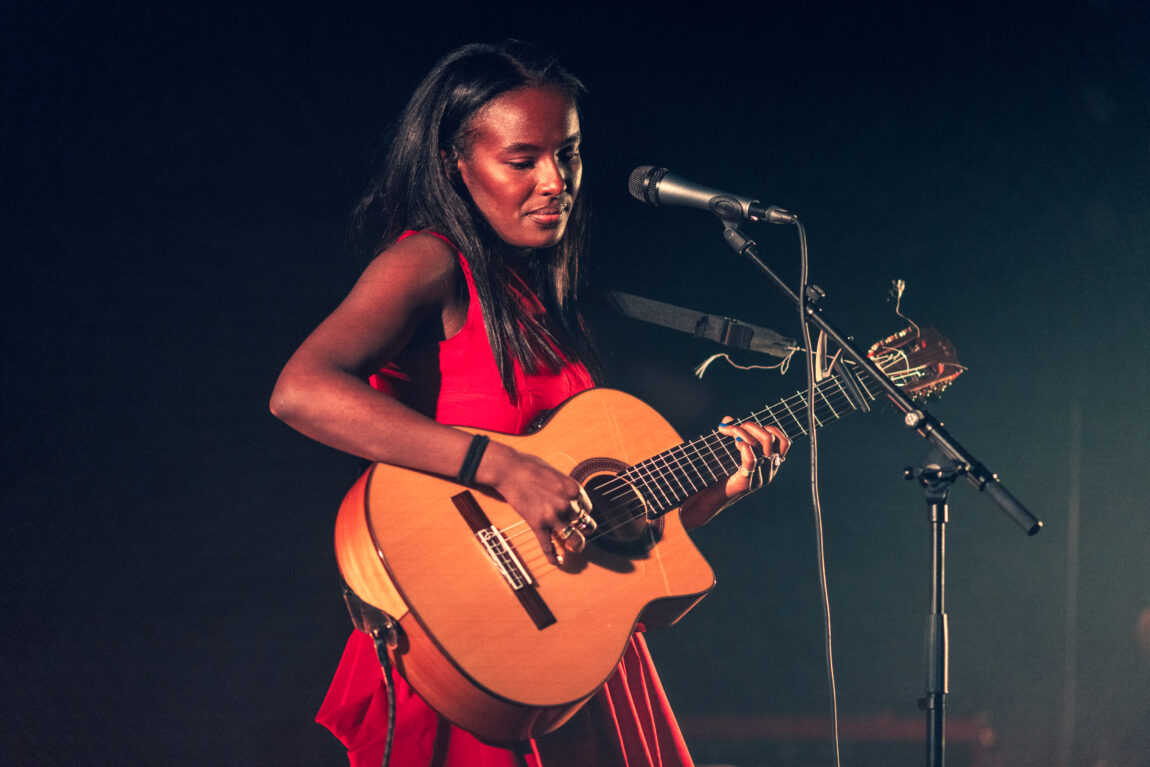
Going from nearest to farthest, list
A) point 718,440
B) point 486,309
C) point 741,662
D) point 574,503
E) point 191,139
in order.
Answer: point 574,503 → point 486,309 → point 718,440 → point 191,139 → point 741,662

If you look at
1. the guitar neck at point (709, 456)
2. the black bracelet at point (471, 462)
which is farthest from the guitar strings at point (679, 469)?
the black bracelet at point (471, 462)

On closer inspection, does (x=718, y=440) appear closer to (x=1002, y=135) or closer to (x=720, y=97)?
(x=720, y=97)

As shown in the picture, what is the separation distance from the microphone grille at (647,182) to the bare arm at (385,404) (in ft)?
1.75

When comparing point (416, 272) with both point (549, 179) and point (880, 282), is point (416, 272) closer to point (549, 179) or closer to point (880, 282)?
A: point (549, 179)

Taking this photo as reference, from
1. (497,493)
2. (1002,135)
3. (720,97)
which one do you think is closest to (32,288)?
(497,493)

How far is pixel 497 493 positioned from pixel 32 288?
1265 millimetres

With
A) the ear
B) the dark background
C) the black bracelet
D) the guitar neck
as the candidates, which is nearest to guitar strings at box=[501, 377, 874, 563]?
the guitar neck

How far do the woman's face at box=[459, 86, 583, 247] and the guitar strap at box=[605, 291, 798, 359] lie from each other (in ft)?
1.51

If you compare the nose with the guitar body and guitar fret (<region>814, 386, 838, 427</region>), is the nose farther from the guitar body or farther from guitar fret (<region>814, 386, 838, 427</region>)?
guitar fret (<region>814, 386, 838, 427</region>)

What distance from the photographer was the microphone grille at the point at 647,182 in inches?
71.4

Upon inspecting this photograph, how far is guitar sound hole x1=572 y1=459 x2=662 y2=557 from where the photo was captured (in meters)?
1.63

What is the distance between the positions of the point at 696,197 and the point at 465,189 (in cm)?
53

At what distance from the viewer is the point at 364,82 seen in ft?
7.76

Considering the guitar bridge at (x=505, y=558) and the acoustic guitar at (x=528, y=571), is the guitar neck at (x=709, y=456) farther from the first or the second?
the guitar bridge at (x=505, y=558)
